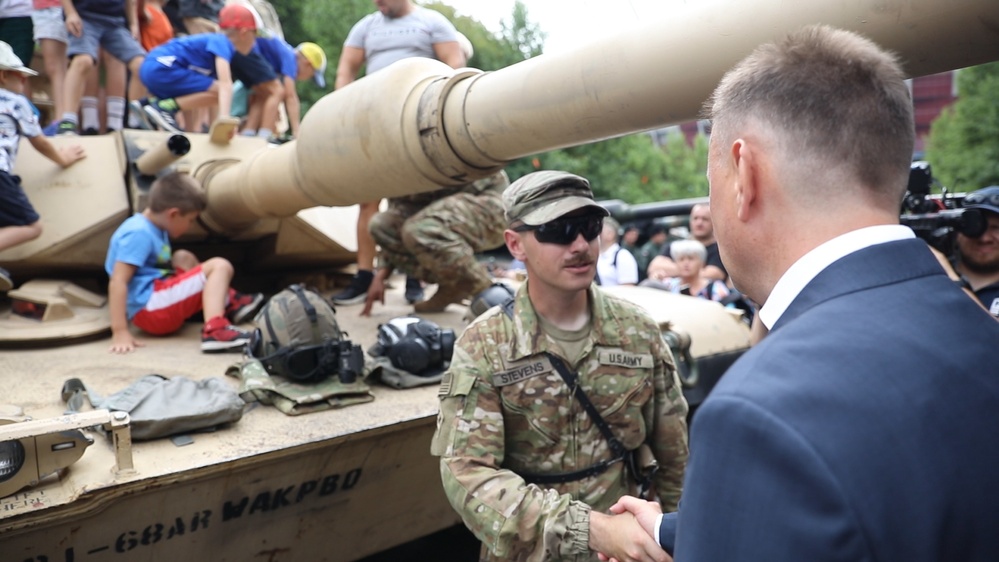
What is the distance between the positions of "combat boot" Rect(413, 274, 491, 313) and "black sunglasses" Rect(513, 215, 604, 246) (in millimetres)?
1736

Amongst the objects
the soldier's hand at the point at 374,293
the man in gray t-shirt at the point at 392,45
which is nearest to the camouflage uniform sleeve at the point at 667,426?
the soldier's hand at the point at 374,293

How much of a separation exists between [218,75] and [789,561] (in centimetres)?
499

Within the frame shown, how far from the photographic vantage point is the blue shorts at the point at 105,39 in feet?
17.6

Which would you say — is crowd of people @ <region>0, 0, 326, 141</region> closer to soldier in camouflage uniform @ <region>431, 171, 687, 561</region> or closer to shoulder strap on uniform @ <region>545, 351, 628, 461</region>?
soldier in camouflage uniform @ <region>431, 171, 687, 561</region>

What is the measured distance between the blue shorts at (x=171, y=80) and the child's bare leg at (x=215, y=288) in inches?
71.7

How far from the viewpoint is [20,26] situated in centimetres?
543

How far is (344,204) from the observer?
10.4 feet

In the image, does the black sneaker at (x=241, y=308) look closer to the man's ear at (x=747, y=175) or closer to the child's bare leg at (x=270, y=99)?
the child's bare leg at (x=270, y=99)

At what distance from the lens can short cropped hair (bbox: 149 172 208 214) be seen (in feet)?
11.8

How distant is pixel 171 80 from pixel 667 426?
402cm

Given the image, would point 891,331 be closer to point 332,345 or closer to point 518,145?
point 518,145

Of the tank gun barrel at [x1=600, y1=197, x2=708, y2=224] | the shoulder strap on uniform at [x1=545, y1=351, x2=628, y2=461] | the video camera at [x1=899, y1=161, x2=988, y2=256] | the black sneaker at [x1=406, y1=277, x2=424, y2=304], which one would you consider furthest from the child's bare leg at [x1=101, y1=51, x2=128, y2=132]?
the tank gun barrel at [x1=600, y1=197, x2=708, y2=224]

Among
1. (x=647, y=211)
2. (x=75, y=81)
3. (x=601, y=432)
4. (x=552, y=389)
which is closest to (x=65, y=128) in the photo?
(x=75, y=81)

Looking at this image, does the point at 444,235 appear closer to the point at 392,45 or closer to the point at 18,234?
the point at 392,45
